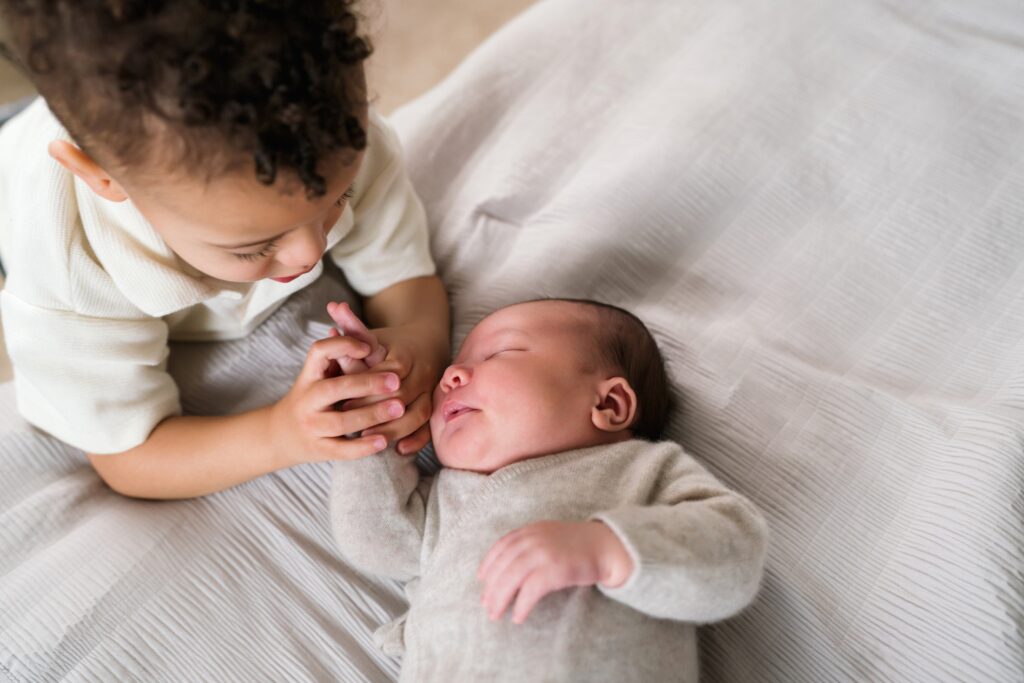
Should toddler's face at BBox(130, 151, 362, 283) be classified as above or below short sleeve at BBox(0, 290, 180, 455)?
above

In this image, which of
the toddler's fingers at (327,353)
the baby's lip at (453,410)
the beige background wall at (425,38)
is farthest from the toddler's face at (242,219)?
the beige background wall at (425,38)

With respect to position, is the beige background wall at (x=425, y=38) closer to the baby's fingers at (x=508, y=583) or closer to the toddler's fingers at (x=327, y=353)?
the toddler's fingers at (x=327, y=353)

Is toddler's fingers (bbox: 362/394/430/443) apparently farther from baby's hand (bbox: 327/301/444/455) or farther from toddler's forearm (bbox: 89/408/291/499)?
toddler's forearm (bbox: 89/408/291/499)

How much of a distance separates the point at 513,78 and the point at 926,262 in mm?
664

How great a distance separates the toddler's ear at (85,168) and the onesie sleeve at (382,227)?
0.30m

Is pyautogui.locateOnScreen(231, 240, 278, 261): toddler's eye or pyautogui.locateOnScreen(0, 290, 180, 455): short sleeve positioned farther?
pyautogui.locateOnScreen(0, 290, 180, 455): short sleeve

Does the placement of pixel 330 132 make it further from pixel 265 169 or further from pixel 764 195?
pixel 764 195

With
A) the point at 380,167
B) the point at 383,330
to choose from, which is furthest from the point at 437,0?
the point at 383,330

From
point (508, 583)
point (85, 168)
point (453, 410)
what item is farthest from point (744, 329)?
point (85, 168)

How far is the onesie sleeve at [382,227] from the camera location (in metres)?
0.94

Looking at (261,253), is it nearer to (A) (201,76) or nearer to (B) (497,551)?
(A) (201,76)

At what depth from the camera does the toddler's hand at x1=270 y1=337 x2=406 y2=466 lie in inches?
30.9

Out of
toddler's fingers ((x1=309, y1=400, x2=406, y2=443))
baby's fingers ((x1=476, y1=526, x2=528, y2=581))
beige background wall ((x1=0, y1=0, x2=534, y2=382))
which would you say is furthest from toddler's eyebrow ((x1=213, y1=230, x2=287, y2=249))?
Result: beige background wall ((x1=0, y1=0, x2=534, y2=382))

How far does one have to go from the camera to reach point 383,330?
920 millimetres
